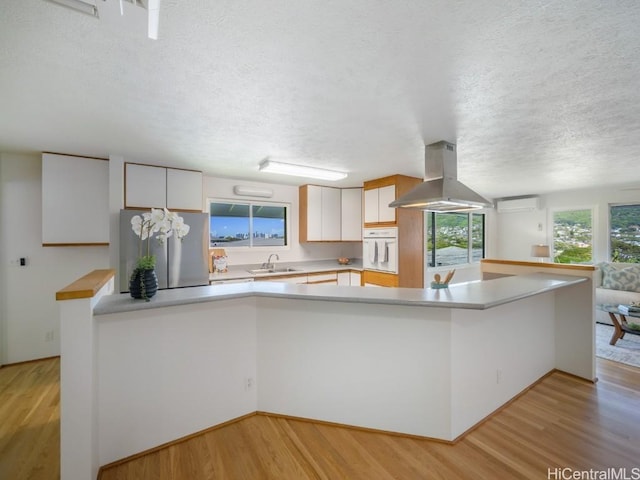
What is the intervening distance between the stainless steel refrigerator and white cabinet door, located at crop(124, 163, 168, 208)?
0.50 feet

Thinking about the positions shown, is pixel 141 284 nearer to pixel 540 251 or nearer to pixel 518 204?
pixel 540 251

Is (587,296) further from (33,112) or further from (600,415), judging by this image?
(33,112)

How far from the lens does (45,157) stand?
10.4ft

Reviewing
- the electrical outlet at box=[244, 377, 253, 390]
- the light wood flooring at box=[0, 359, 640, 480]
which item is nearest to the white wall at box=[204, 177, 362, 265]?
the electrical outlet at box=[244, 377, 253, 390]

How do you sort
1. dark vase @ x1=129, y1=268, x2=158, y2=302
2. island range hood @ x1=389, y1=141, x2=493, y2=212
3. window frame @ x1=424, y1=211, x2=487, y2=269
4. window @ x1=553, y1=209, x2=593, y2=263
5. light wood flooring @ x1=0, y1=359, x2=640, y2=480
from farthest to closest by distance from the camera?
window frame @ x1=424, y1=211, x2=487, y2=269, window @ x1=553, y1=209, x2=593, y2=263, island range hood @ x1=389, y1=141, x2=493, y2=212, dark vase @ x1=129, y1=268, x2=158, y2=302, light wood flooring @ x1=0, y1=359, x2=640, y2=480

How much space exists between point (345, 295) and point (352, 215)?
3482 millimetres

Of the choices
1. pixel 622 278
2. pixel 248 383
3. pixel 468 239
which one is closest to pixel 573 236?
pixel 622 278

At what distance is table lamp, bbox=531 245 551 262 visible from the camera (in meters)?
6.03

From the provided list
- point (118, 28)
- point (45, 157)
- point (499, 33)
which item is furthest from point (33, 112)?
point (499, 33)

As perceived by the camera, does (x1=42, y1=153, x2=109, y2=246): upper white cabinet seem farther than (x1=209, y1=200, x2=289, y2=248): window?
No

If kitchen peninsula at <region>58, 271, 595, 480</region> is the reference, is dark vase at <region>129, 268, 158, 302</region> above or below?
above

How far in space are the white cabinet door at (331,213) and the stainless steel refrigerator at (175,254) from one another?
219 centimetres

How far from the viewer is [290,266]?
5184mm

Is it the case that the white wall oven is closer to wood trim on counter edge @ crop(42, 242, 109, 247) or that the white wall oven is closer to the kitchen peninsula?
the kitchen peninsula
